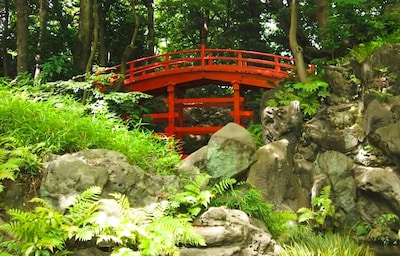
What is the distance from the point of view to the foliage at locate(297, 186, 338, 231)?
8.87 m

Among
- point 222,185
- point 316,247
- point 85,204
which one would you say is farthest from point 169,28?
point 85,204

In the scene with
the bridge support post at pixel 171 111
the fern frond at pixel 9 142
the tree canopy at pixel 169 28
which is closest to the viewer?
the fern frond at pixel 9 142

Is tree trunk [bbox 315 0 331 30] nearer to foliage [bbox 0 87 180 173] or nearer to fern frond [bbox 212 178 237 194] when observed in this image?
foliage [bbox 0 87 180 173]

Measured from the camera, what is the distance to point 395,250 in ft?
28.7

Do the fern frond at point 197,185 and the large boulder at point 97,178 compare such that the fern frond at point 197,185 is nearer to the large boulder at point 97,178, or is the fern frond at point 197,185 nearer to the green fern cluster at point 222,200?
the green fern cluster at point 222,200

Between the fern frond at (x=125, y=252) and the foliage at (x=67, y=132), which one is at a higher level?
the foliage at (x=67, y=132)

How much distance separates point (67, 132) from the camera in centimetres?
578

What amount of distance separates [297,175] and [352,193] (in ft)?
4.58

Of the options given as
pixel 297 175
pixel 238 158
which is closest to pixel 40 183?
pixel 238 158

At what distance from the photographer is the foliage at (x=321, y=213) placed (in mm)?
8867

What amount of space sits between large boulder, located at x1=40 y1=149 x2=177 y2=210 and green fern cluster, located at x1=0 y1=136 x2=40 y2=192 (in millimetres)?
178

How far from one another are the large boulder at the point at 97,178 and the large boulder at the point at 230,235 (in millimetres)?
814

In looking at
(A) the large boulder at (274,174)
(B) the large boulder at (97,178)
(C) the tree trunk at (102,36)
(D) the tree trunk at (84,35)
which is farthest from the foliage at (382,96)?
(C) the tree trunk at (102,36)

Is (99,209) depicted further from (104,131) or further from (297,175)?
(297,175)
